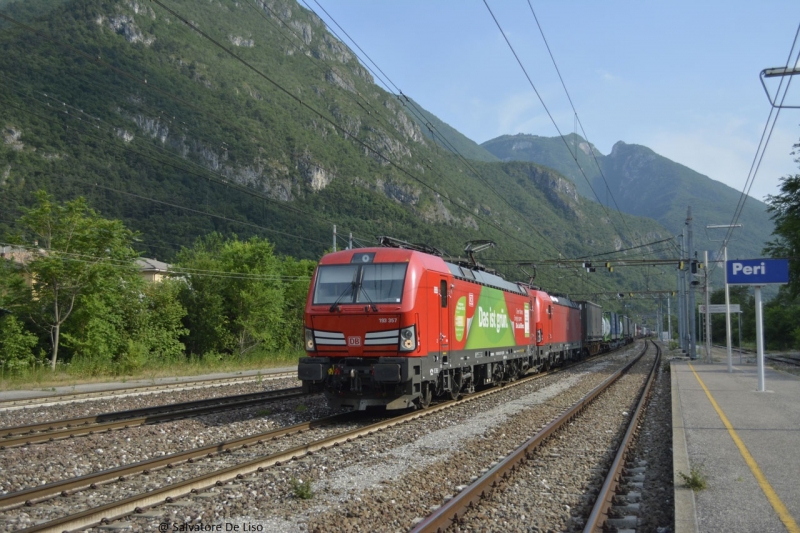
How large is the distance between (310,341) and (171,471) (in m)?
5.35

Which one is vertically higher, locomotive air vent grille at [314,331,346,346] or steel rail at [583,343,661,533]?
locomotive air vent grille at [314,331,346,346]

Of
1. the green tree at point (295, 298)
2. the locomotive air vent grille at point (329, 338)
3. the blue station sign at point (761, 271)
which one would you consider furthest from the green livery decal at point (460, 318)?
the green tree at point (295, 298)

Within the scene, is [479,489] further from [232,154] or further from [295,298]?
[232,154]

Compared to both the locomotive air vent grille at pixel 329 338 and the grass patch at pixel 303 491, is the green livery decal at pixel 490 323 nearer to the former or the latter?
the locomotive air vent grille at pixel 329 338

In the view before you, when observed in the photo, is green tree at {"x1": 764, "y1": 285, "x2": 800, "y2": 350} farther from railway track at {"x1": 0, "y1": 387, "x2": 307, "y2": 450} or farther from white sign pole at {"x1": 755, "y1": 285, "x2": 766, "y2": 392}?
railway track at {"x1": 0, "y1": 387, "x2": 307, "y2": 450}

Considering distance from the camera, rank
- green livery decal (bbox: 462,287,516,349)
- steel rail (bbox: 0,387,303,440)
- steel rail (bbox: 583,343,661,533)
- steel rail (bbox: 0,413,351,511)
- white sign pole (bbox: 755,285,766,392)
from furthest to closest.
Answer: green livery decal (bbox: 462,287,516,349), white sign pole (bbox: 755,285,766,392), steel rail (bbox: 0,387,303,440), steel rail (bbox: 0,413,351,511), steel rail (bbox: 583,343,661,533)

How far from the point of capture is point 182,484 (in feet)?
24.6

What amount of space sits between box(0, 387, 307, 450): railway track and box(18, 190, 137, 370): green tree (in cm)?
1669

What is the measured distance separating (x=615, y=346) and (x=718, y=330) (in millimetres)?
34365

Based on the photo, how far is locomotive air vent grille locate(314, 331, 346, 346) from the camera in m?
13.4

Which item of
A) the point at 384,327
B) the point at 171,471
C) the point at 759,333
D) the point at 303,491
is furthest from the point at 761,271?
the point at 171,471

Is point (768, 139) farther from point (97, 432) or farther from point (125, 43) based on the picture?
point (125, 43)

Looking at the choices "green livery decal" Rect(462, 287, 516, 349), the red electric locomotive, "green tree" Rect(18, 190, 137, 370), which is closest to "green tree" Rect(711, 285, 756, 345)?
"green livery decal" Rect(462, 287, 516, 349)

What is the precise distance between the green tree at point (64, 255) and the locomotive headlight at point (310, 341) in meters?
20.0
